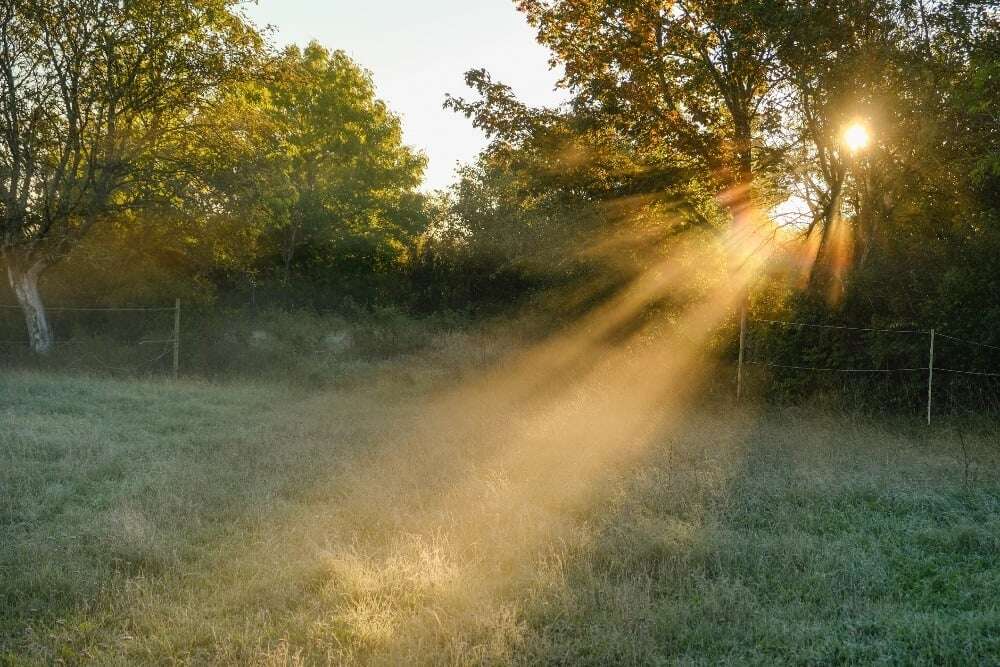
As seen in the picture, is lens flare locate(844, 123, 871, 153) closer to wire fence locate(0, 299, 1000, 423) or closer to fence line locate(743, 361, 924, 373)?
wire fence locate(0, 299, 1000, 423)

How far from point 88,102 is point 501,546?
65.1 ft

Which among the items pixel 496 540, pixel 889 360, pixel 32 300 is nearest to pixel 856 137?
pixel 889 360

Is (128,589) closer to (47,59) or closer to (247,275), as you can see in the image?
(47,59)

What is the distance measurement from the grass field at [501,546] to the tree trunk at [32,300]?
12.3 m

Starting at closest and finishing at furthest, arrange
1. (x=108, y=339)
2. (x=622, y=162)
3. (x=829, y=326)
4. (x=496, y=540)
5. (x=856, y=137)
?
(x=496, y=540), (x=829, y=326), (x=856, y=137), (x=622, y=162), (x=108, y=339)

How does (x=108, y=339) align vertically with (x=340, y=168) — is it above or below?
below

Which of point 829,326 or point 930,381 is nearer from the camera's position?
point 930,381

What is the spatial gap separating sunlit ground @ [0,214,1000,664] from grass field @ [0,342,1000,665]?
2 cm

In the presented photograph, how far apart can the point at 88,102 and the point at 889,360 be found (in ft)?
66.6

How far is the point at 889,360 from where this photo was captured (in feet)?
39.5

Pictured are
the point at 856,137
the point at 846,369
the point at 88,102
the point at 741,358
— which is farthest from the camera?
the point at 88,102

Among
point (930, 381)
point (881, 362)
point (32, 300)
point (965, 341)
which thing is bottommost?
point (930, 381)

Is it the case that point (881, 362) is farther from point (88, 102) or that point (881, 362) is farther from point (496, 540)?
point (88, 102)

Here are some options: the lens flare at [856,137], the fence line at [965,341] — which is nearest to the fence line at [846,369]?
the fence line at [965,341]
